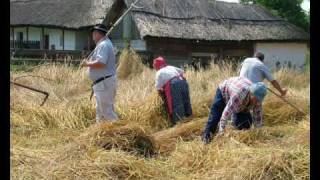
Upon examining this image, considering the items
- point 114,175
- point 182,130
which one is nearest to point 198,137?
point 182,130

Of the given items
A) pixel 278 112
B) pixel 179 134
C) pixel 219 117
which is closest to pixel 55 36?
pixel 278 112

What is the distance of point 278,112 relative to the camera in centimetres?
859

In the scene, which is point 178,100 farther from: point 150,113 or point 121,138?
point 121,138

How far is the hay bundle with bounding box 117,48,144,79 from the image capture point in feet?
49.2

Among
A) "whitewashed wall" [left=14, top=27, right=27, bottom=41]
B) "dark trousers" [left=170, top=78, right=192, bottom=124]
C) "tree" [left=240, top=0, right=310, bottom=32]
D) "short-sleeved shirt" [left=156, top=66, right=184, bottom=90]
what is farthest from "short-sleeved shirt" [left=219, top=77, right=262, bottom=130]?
"tree" [left=240, top=0, right=310, bottom=32]

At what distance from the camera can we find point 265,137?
6230mm

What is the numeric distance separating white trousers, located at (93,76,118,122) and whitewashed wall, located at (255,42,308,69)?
72.4 ft

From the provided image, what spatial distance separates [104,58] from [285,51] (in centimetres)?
2452

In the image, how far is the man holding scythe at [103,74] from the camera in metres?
7.30

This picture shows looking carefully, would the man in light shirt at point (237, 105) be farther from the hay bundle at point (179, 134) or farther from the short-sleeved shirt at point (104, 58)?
the short-sleeved shirt at point (104, 58)

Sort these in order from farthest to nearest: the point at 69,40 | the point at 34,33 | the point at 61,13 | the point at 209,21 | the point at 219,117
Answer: the point at 34,33, the point at 61,13, the point at 69,40, the point at 209,21, the point at 219,117

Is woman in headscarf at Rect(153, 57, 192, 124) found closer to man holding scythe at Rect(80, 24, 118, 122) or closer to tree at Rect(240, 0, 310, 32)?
man holding scythe at Rect(80, 24, 118, 122)

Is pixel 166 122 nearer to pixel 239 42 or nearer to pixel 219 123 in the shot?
pixel 219 123

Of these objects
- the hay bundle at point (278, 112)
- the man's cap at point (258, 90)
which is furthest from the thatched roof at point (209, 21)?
the man's cap at point (258, 90)
